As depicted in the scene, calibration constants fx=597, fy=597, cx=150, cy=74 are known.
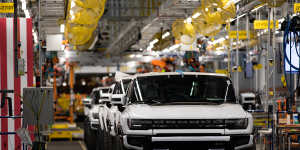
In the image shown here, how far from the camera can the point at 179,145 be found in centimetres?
866

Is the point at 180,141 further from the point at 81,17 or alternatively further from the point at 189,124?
the point at 81,17

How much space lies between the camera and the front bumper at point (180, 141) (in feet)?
28.3

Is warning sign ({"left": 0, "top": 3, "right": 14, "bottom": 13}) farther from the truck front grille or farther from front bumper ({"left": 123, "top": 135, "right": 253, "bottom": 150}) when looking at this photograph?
the truck front grille

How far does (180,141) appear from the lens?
8664mm

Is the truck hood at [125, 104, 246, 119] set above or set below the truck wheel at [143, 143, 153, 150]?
above

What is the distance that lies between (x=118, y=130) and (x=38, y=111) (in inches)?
62.2

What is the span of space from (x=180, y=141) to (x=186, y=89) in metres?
1.32

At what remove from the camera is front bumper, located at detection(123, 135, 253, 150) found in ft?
28.3

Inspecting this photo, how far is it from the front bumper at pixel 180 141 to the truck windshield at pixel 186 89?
87 centimetres

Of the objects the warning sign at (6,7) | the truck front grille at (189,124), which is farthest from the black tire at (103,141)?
the truck front grille at (189,124)

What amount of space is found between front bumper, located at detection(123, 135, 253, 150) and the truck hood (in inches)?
11.5

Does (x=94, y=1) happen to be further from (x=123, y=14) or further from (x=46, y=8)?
(x=123, y=14)

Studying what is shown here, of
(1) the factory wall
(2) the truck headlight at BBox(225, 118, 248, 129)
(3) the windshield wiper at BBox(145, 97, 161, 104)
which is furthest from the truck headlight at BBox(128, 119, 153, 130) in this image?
(1) the factory wall

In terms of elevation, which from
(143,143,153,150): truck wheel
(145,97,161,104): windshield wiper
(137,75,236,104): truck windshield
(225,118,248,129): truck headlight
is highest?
(137,75,236,104): truck windshield
